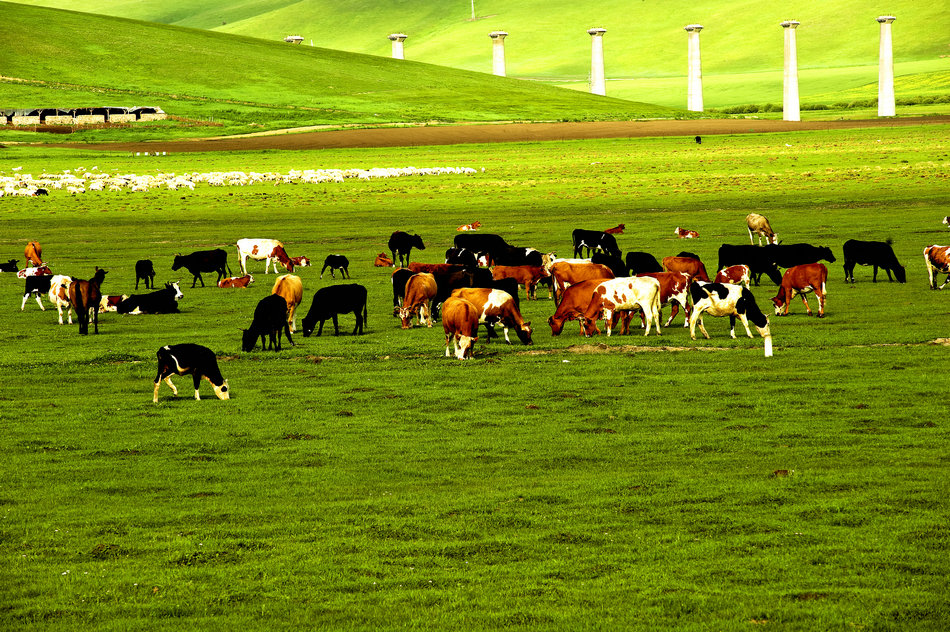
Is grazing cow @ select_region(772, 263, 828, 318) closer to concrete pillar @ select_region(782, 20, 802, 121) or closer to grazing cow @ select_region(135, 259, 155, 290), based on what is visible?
grazing cow @ select_region(135, 259, 155, 290)

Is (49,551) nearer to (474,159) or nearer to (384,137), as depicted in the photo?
(474,159)

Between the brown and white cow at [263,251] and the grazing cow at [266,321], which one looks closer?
the grazing cow at [266,321]

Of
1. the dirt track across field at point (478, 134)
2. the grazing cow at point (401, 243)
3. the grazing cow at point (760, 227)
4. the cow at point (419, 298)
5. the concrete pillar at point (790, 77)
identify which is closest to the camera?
the cow at point (419, 298)

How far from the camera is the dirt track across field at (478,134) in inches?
4968

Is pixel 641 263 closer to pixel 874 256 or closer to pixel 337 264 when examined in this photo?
pixel 874 256

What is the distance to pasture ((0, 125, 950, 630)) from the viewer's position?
1224cm

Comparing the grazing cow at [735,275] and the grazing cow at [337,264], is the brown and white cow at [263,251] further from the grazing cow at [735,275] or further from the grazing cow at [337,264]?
the grazing cow at [735,275]

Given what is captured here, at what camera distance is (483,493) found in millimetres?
16297

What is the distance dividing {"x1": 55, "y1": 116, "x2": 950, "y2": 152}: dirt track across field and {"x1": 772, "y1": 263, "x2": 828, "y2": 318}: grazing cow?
96198 mm

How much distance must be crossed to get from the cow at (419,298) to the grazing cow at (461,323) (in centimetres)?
455

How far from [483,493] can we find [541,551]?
8.52 ft

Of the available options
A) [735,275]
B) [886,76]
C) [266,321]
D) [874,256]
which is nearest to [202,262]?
[266,321]

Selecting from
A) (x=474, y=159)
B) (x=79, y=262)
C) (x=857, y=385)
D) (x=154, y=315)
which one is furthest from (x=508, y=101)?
(x=857, y=385)

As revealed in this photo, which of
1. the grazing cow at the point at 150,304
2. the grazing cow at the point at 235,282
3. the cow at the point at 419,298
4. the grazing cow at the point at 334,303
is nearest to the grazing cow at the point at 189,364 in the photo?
the grazing cow at the point at 334,303
